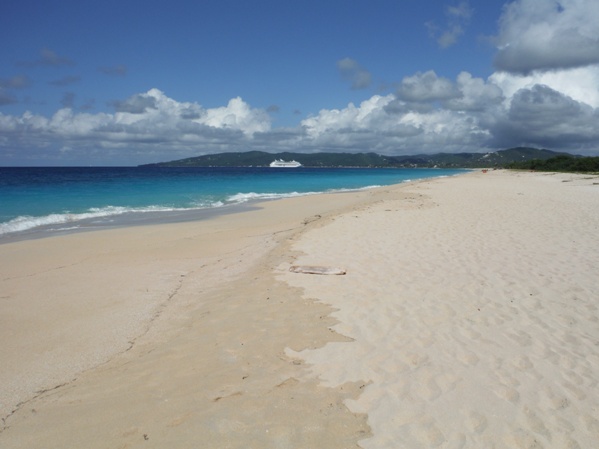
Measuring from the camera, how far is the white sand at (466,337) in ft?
11.7

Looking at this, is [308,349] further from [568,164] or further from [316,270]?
[568,164]

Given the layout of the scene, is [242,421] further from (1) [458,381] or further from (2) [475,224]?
(2) [475,224]

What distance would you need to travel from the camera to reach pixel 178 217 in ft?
67.0

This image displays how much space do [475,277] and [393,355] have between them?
3816mm

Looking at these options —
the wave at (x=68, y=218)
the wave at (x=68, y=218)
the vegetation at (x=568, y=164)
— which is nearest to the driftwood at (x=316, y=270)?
the wave at (x=68, y=218)

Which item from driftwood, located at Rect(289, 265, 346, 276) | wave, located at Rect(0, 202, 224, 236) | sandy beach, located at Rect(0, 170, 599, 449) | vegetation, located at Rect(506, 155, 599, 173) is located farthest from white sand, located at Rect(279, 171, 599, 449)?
vegetation, located at Rect(506, 155, 599, 173)

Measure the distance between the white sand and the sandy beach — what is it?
0.02m

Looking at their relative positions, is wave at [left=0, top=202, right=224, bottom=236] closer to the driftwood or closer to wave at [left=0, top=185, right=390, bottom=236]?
wave at [left=0, top=185, right=390, bottom=236]

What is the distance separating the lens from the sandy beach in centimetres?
356

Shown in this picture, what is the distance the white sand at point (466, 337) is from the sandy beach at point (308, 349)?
0.08ft

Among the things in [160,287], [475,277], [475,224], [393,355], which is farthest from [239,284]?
[475,224]

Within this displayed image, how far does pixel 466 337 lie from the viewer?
5.23 m

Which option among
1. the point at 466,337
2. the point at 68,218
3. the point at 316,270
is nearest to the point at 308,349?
the point at 466,337

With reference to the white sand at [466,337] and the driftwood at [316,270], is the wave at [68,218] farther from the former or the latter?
the white sand at [466,337]
